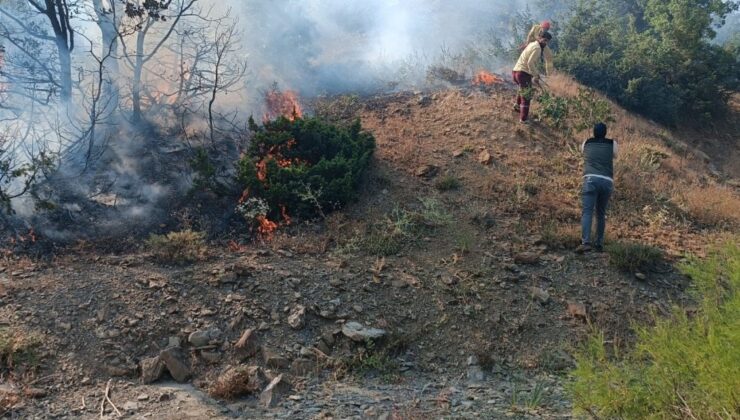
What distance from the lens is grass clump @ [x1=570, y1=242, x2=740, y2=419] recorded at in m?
2.62

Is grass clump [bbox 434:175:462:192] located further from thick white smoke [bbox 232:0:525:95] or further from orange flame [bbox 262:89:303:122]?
thick white smoke [bbox 232:0:525:95]

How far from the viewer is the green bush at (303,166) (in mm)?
6812

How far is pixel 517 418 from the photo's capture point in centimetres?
392

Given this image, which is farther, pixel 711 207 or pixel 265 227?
pixel 711 207

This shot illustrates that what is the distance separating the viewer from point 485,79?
11.9m

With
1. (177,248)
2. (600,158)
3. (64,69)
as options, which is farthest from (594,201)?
(64,69)

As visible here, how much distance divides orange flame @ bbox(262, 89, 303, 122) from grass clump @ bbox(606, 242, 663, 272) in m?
5.78

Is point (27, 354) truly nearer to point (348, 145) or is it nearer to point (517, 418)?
point (517, 418)

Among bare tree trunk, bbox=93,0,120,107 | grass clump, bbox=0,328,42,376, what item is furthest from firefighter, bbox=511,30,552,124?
grass clump, bbox=0,328,42,376

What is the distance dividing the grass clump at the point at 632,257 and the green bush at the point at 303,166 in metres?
3.19

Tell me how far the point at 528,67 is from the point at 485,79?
2664 mm

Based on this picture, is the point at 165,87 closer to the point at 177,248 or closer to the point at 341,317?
the point at 177,248

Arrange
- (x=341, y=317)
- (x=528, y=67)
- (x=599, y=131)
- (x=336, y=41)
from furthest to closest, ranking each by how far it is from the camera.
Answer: (x=336, y=41)
(x=528, y=67)
(x=599, y=131)
(x=341, y=317)

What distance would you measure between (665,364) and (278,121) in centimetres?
578
